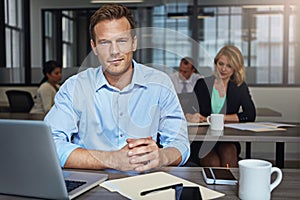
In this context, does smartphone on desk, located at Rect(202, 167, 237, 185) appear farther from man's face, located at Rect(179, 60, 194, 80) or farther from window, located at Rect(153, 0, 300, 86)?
window, located at Rect(153, 0, 300, 86)

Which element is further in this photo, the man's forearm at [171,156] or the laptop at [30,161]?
the man's forearm at [171,156]

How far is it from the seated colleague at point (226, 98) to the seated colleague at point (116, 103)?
3.74ft

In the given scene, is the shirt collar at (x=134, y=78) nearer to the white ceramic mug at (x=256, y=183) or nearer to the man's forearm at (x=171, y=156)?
the man's forearm at (x=171, y=156)

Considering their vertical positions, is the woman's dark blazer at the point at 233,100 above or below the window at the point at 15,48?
below

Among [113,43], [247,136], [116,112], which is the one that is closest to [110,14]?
[113,43]

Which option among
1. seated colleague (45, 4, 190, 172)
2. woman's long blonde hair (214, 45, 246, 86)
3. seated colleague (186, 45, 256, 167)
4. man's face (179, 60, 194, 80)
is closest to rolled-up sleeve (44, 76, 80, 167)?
seated colleague (45, 4, 190, 172)

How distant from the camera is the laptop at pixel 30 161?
2.96 ft

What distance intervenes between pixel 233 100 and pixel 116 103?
1583mm

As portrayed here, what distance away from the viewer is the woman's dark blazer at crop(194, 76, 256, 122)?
9.43 feet

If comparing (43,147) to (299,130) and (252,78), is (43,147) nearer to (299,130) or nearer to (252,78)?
(299,130)

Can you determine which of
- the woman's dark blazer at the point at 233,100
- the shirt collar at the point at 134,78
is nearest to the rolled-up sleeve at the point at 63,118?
the shirt collar at the point at 134,78

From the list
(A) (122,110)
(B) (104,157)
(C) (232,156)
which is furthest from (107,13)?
(C) (232,156)

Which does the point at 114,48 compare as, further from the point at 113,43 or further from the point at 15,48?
the point at 15,48

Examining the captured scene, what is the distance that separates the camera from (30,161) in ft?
3.03
